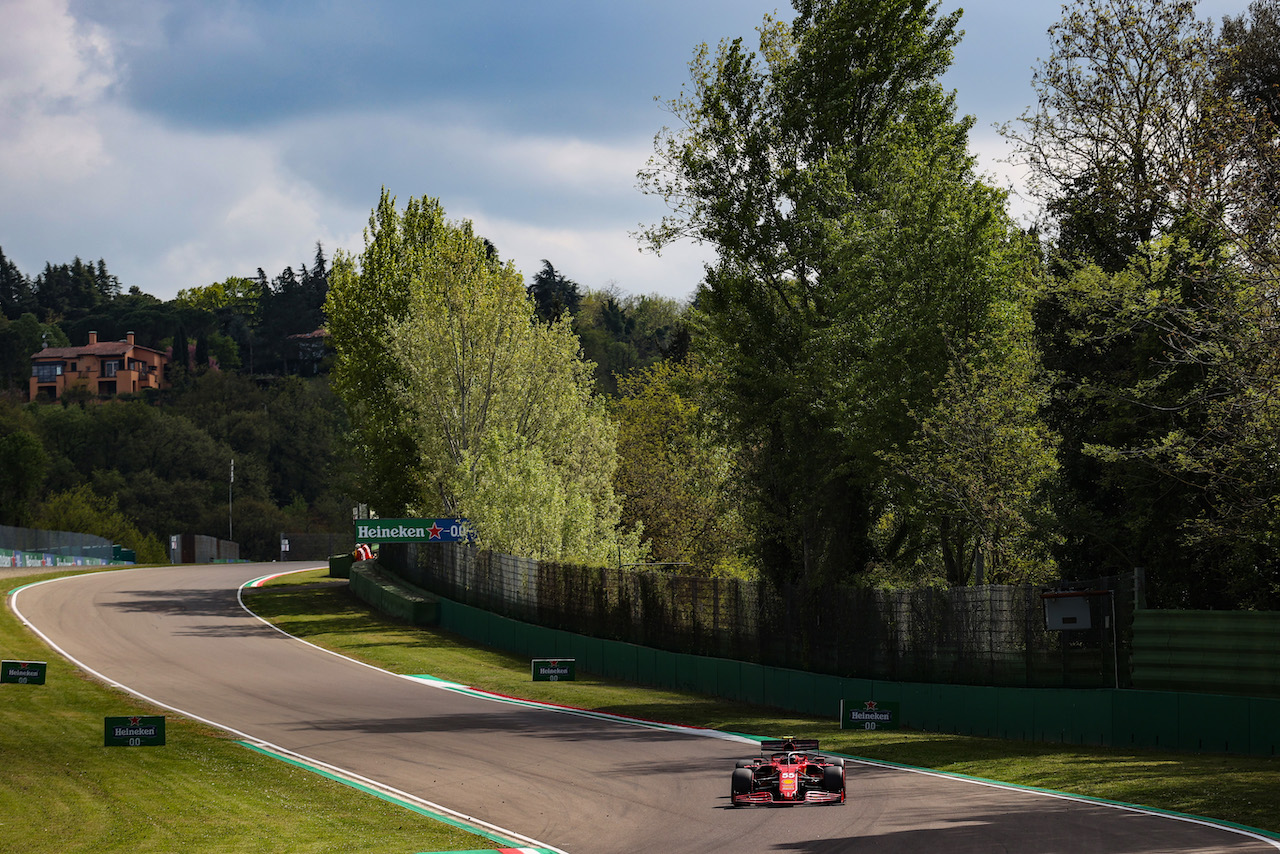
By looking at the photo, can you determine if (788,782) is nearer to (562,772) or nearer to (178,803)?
(562,772)

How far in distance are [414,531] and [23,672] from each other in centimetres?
1916

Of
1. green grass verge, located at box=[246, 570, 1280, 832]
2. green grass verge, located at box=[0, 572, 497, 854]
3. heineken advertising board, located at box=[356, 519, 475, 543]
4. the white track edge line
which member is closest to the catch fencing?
heineken advertising board, located at box=[356, 519, 475, 543]

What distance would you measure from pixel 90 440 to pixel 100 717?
126 meters

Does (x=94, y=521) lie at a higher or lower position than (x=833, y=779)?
higher

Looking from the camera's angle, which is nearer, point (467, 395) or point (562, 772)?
point (562, 772)

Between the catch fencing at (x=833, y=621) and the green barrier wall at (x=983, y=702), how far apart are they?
2.34 feet

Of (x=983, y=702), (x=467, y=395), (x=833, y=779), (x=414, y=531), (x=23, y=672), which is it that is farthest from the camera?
(x=467, y=395)

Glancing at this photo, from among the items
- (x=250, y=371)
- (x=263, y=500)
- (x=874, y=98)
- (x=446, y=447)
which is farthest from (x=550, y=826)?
(x=250, y=371)

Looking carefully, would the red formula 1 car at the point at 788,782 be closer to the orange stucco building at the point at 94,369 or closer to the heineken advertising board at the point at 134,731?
the heineken advertising board at the point at 134,731

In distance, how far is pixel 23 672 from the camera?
2895 centimetres

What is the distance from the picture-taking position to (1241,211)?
62.2 feet

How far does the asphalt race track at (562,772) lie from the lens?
1406 centimetres

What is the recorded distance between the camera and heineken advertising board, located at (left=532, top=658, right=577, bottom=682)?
31688 mm

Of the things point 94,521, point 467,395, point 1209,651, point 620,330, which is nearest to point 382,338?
point 467,395
